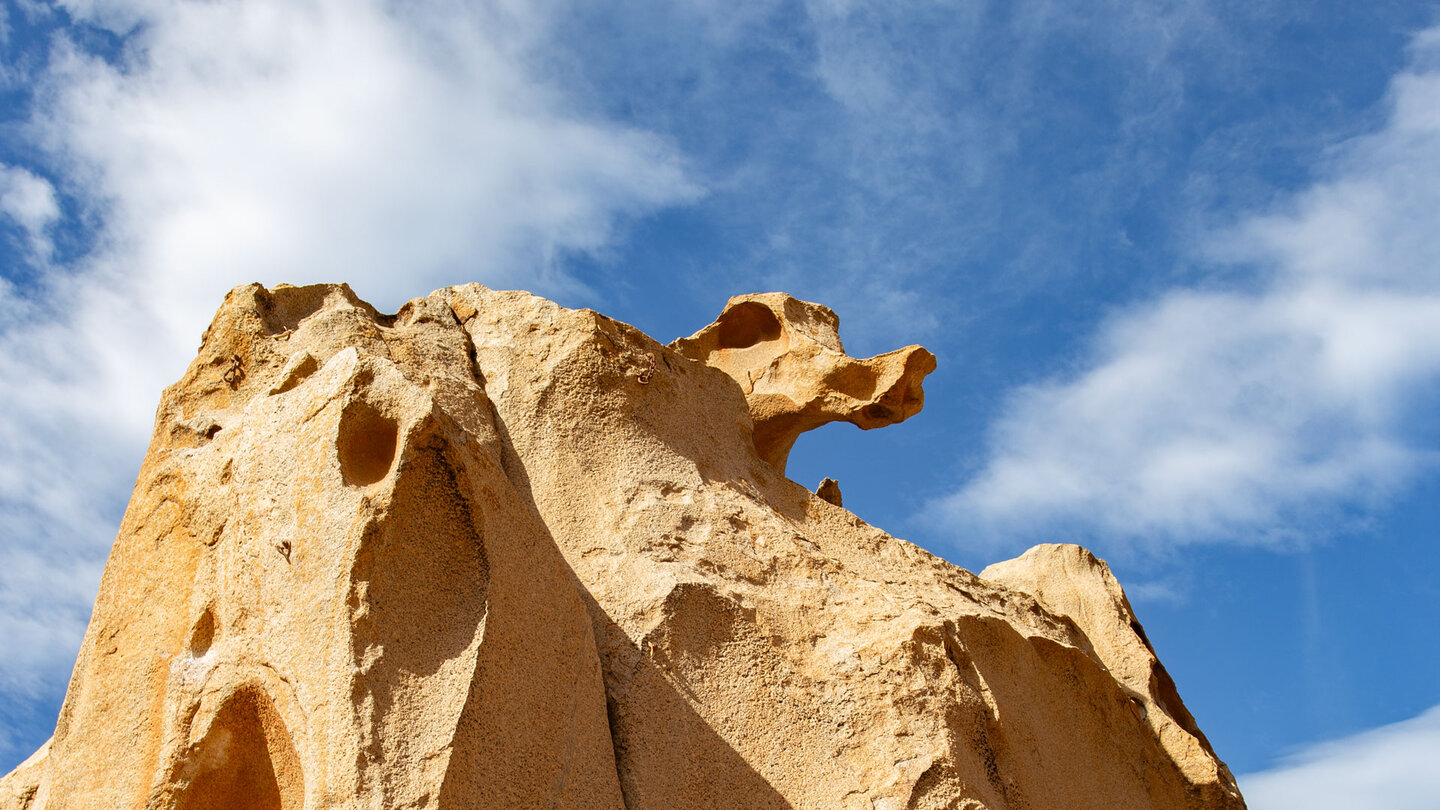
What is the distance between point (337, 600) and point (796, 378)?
3.68 meters

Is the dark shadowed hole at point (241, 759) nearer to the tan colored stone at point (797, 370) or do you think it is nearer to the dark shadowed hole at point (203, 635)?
the dark shadowed hole at point (203, 635)

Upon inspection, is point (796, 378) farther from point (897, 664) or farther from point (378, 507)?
point (378, 507)

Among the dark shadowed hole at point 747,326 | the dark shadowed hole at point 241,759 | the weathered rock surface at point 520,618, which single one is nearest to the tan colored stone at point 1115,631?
the weathered rock surface at point 520,618

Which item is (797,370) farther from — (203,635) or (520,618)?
(203,635)

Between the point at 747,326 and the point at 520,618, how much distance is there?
3.68 m

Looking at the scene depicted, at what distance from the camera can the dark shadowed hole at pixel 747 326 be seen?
6.77 m

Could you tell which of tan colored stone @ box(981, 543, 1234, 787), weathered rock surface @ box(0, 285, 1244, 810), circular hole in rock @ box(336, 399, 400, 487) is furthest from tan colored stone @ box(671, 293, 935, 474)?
circular hole in rock @ box(336, 399, 400, 487)

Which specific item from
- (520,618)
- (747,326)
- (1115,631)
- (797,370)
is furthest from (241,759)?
(1115,631)

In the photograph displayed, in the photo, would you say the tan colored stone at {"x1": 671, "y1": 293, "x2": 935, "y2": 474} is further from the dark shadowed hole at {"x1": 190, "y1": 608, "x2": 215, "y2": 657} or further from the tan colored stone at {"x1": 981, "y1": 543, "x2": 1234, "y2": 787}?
the dark shadowed hole at {"x1": 190, "y1": 608, "x2": 215, "y2": 657}

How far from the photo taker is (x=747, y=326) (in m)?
6.87

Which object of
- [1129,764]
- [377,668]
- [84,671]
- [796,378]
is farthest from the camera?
[796,378]

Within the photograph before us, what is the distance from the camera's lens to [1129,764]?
18.1 ft

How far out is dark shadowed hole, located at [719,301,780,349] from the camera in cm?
677

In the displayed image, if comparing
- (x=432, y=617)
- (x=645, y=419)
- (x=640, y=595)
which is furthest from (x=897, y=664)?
(x=432, y=617)
